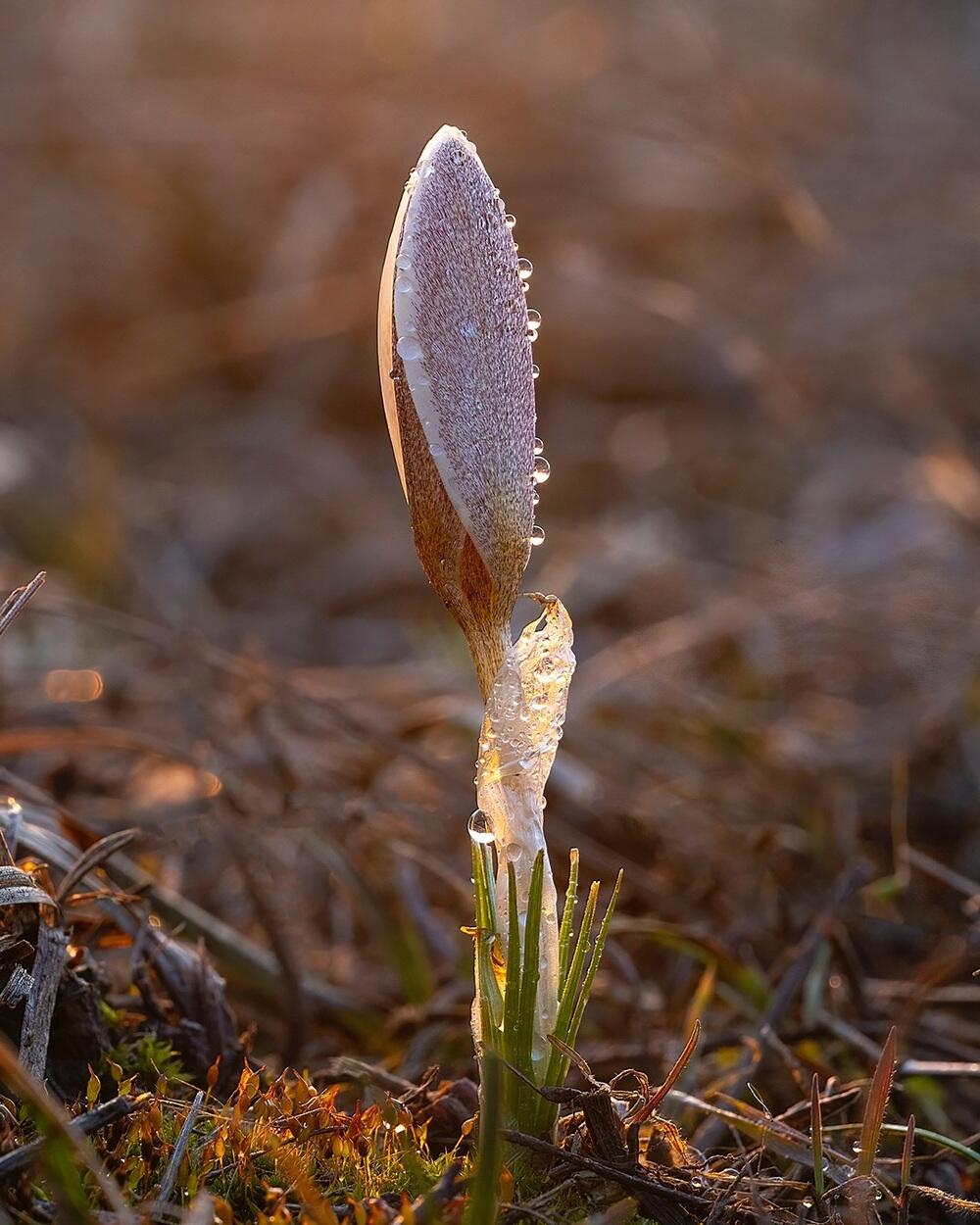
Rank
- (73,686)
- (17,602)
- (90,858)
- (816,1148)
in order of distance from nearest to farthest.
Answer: (816,1148) < (17,602) < (90,858) < (73,686)

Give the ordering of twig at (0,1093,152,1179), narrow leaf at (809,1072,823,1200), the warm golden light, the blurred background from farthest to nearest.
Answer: the warm golden light, the blurred background, narrow leaf at (809,1072,823,1200), twig at (0,1093,152,1179)

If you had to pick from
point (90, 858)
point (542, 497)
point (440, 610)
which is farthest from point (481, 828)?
point (542, 497)

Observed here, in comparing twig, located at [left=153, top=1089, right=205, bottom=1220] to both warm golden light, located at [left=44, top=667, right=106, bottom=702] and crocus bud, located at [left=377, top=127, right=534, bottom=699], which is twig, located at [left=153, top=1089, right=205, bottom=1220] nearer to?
crocus bud, located at [left=377, top=127, right=534, bottom=699]

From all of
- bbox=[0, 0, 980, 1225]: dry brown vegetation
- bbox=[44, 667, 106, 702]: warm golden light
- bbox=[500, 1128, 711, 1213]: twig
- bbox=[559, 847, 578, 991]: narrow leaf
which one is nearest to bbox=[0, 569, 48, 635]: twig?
bbox=[0, 0, 980, 1225]: dry brown vegetation

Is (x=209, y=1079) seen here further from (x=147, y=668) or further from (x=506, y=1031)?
(x=147, y=668)

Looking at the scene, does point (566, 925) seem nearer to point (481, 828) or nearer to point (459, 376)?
point (481, 828)

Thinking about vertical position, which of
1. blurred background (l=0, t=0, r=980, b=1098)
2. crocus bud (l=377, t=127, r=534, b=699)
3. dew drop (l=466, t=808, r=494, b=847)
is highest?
crocus bud (l=377, t=127, r=534, b=699)

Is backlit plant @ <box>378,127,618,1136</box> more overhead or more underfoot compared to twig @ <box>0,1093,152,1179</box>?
more overhead
